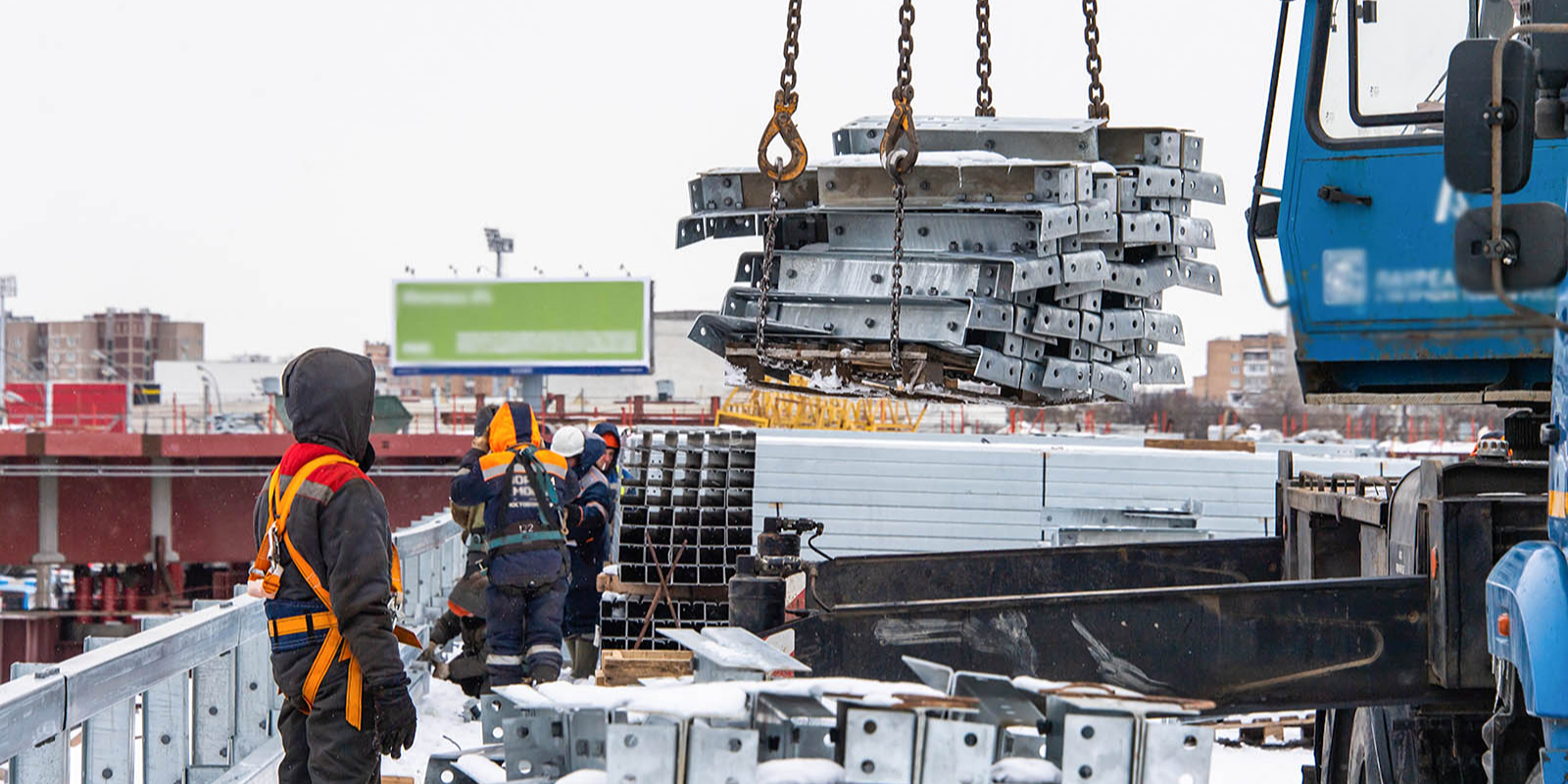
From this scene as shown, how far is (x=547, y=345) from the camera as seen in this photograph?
4175cm

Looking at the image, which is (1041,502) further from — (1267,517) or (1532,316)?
(1532,316)

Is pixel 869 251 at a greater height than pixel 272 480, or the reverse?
pixel 869 251

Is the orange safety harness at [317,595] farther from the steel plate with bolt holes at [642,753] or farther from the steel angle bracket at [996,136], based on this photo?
the steel angle bracket at [996,136]

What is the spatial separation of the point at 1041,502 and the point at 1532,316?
8.20 metres

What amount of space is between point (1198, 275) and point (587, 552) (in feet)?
19.5

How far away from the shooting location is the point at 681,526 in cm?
1114

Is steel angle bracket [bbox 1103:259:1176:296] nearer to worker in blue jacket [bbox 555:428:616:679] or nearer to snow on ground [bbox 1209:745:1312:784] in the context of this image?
snow on ground [bbox 1209:745:1312:784]

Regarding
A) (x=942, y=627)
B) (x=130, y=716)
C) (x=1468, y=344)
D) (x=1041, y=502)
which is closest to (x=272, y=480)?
(x=130, y=716)

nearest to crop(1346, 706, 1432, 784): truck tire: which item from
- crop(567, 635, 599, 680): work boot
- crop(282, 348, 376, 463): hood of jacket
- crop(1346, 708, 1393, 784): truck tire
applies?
crop(1346, 708, 1393, 784): truck tire

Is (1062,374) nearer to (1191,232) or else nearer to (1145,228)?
(1145,228)

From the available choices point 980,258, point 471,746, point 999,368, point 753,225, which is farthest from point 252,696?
point 980,258

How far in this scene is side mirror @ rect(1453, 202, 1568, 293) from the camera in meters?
3.30

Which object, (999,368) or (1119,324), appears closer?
(999,368)

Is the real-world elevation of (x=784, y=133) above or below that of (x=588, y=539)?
above
